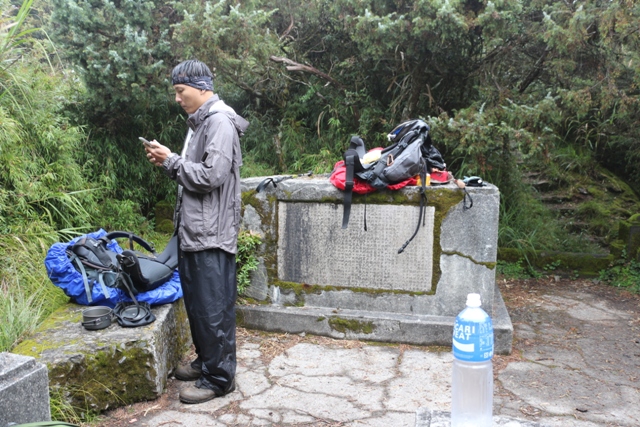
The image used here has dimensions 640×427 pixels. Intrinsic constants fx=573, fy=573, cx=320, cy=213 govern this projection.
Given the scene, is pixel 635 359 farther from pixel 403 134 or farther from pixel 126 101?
pixel 126 101

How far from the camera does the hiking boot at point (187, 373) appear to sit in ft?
12.9

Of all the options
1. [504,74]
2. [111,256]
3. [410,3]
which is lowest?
[111,256]

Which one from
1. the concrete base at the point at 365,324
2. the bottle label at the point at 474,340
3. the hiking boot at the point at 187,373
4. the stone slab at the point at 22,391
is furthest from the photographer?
the concrete base at the point at 365,324

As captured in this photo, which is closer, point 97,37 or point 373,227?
point 373,227

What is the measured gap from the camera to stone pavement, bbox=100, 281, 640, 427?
11.6ft

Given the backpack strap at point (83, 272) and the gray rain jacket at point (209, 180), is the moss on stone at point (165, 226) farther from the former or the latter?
the gray rain jacket at point (209, 180)

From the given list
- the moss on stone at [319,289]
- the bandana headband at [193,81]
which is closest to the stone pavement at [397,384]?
the moss on stone at [319,289]

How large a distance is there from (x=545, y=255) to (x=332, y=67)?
400 centimetres

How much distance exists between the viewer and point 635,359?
183 inches

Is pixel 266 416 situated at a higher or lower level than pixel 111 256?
lower

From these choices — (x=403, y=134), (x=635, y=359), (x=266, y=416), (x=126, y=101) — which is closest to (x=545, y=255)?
(x=635, y=359)

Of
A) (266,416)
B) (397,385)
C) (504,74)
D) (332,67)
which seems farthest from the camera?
(332,67)

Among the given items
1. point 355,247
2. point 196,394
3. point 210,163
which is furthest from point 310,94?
point 196,394

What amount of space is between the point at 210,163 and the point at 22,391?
155cm
